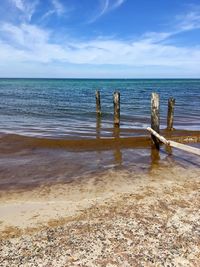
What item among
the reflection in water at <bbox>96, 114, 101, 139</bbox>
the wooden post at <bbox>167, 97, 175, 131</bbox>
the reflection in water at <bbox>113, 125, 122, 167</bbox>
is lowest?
the reflection in water at <bbox>113, 125, 122, 167</bbox>

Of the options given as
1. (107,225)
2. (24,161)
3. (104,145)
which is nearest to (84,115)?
(104,145)

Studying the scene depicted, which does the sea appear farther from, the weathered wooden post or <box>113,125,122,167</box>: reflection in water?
the weathered wooden post

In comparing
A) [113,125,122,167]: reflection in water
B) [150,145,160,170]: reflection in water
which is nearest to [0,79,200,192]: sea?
[113,125,122,167]: reflection in water

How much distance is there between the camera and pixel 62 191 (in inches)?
341

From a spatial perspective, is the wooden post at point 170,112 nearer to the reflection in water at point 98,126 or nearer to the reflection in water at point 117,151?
the reflection in water at point 117,151

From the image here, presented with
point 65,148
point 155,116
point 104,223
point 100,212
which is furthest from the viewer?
point 155,116

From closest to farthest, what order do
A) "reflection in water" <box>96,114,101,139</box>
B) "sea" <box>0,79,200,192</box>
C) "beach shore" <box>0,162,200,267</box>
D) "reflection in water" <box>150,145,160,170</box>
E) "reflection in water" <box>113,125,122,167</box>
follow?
"beach shore" <box>0,162,200,267</box> < "sea" <box>0,79,200,192</box> < "reflection in water" <box>150,145,160,170</box> < "reflection in water" <box>113,125,122,167</box> < "reflection in water" <box>96,114,101,139</box>

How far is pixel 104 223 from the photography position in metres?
6.61

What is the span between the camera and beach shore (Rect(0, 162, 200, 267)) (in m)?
5.37

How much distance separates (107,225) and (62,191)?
251 cm

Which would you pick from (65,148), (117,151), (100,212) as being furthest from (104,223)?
(65,148)

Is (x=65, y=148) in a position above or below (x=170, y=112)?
below

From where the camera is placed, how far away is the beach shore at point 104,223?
5367 mm

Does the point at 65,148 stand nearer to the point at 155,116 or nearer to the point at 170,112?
the point at 155,116
